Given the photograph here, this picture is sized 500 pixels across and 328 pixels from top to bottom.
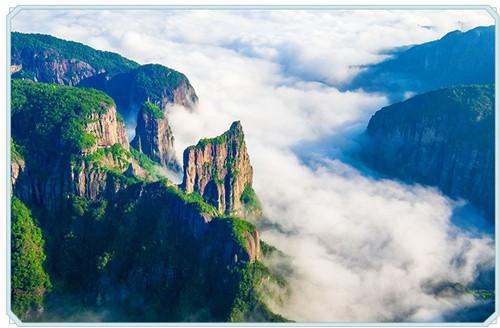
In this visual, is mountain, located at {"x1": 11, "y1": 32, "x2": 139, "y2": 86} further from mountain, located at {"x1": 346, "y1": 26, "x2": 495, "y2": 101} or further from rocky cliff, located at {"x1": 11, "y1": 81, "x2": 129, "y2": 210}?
mountain, located at {"x1": 346, "y1": 26, "x2": 495, "y2": 101}

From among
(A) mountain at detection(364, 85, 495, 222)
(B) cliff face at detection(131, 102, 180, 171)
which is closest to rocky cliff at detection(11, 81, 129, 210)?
(B) cliff face at detection(131, 102, 180, 171)

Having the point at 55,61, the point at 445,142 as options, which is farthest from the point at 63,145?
A: the point at 55,61

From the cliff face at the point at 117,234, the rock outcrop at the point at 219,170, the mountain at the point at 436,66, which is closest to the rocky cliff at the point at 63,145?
the cliff face at the point at 117,234

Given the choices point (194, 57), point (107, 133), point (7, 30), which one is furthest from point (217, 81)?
point (7, 30)

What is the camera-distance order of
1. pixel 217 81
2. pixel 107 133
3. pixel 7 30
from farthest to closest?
1. pixel 217 81
2. pixel 107 133
3. pixel 7 30

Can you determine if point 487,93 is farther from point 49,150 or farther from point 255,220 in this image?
point 49,150
